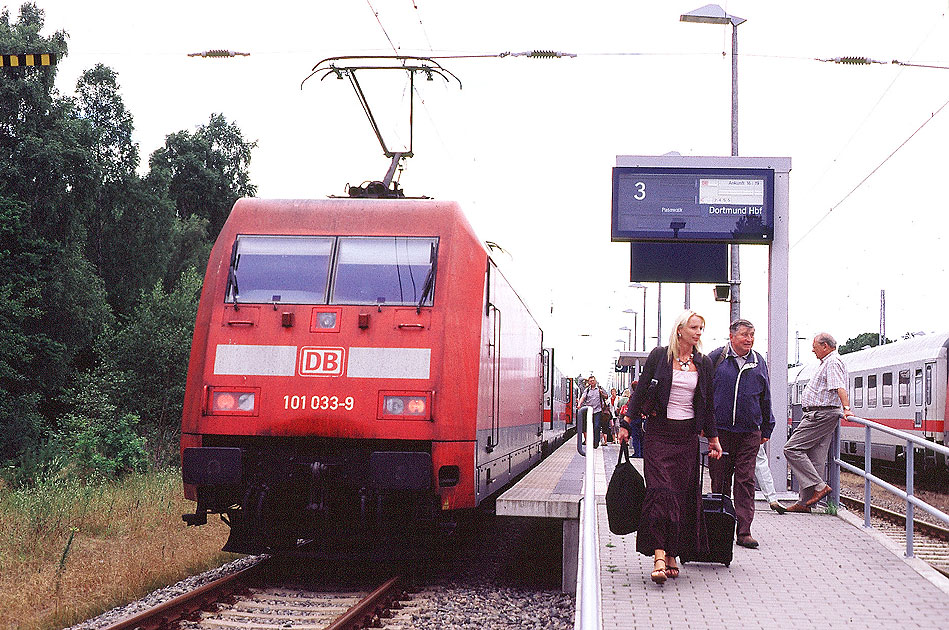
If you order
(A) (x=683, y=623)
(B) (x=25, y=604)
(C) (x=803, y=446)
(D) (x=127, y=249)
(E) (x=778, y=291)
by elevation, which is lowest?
(B) (x=25, y=604)

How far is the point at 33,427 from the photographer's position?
34250 mm

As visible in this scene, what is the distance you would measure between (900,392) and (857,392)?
15.4 feet

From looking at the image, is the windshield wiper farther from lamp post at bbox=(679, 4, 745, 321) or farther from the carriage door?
the carriage door

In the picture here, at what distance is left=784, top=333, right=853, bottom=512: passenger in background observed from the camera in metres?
9.85

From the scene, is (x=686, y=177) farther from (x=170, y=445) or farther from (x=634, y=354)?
(x=170, y=445)

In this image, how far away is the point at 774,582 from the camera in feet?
23.0

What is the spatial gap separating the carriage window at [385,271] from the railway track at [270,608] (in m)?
2.40

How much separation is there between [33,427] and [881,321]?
38605 millimetres

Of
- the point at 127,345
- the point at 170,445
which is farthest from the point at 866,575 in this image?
the point at 127,345

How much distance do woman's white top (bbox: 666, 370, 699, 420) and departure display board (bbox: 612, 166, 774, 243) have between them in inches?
221

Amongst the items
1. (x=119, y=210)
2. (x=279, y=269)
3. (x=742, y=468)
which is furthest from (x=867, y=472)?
(x=119, y=210)

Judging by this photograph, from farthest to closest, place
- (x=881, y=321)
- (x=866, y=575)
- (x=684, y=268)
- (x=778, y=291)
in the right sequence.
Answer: (x=881, y=321), (x=684, y=268), (x=778, y=291), (x=866, y=575)

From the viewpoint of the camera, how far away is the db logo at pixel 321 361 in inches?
330

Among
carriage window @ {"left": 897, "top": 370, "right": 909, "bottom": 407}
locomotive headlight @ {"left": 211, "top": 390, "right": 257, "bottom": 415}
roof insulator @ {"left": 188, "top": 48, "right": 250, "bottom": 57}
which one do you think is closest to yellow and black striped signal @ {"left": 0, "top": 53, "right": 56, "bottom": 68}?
roof insulator @ {"left": 188, "top": 48, "right": 250, "bottom": 57}
